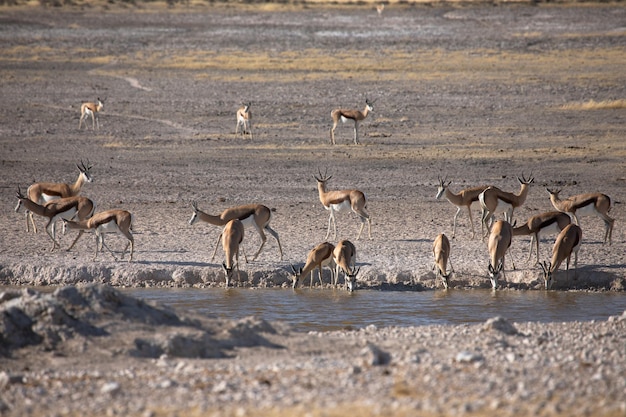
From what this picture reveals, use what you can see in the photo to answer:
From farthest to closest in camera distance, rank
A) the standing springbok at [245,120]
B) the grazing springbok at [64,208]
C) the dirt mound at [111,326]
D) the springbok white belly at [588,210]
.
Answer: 1. the standing springbok at [245,120]
2. the springbok white belly at [588,210]
3. the grazing springbok at [64,208]
4. the dirt mound at [111,326]

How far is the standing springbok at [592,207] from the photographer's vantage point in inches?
565

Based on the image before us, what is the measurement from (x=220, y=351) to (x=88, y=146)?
15901 mm

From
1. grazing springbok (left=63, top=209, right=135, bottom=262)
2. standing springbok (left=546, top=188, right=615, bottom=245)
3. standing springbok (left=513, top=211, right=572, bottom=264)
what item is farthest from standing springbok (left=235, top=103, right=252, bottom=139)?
standing springbok (left=513, top=211, right=572, bottom=264)

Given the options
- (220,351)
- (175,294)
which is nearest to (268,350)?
(220,351)

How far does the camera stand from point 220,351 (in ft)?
26.8

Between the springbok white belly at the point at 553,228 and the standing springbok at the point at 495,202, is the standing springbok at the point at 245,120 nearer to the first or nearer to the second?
the standing springbok at the point at 495,202

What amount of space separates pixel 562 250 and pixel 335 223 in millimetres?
4412

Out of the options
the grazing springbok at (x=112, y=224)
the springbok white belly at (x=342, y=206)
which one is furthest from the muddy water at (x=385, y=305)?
the springbok white belly at (x=342, y=206)

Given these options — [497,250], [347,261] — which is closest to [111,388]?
[347,261]

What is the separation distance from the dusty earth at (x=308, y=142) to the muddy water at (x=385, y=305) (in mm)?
491

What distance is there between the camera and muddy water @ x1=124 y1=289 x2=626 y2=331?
35.9 feet

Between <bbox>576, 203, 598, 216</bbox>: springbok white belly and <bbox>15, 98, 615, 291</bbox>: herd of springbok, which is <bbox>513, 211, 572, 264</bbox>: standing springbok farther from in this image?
<bbox>576, 203, 598, 216</bbox>: springbok white belly

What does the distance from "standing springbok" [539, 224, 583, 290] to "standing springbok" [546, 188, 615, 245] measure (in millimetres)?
1766

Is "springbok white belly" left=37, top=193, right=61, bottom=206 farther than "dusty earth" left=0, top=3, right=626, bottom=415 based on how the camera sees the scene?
Yes
